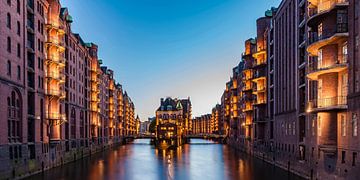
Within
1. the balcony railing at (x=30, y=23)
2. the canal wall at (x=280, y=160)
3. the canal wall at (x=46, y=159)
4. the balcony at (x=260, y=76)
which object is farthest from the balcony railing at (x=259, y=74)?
the balcony railing at (x=30, y=23)

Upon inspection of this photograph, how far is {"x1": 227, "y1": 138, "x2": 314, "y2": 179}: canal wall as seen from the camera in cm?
5186

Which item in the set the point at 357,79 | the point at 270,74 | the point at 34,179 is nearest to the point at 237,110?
the point at 270,74

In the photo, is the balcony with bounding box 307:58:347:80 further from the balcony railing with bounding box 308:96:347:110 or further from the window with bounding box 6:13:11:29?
the window with bounding box 6:13:11:29

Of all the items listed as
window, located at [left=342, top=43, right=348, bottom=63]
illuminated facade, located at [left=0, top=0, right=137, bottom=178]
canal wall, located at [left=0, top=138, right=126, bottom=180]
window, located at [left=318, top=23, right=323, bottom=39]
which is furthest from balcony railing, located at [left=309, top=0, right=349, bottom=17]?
canal wall, located at [left=0, top=138, right=126, bottom=180]

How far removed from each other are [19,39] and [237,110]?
9621 cm

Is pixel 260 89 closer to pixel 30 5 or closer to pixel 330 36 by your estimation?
pixel 330 36

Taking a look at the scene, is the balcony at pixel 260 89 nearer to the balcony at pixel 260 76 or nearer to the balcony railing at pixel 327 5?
the balcony at pixel 260 76

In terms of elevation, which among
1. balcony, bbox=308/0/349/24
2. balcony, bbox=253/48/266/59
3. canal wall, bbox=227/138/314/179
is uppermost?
balcony, bbox=253/48/266/59

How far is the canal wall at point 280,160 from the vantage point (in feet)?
170

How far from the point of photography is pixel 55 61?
66625 millimetres

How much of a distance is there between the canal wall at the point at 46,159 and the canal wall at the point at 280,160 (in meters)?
36.4

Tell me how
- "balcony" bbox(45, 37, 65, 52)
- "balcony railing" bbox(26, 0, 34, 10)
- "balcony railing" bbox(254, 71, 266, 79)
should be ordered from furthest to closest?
"balcony railing" bbox(254, 71, 266, 79), "balcony" bbox(45, 37, 65, 52), "balcony railing" bbox(26, 0, 34, 10)

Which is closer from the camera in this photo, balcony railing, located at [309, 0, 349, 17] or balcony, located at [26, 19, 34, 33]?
balcony railing, located at [309, 0, 349, 17]

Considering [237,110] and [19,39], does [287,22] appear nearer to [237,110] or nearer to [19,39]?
[19,39]
